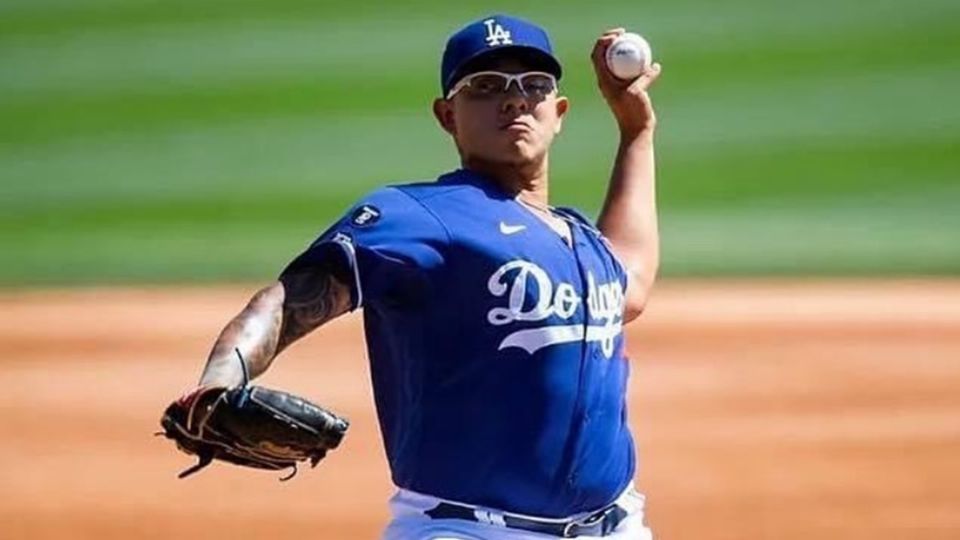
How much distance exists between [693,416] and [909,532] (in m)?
1.08

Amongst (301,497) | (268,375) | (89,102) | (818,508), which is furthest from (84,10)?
(818,508)

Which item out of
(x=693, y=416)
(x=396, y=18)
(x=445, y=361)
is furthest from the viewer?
(x=396, y=18)

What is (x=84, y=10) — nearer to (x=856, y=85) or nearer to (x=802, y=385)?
(x=856, y=85)

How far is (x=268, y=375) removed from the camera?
23.7 feet

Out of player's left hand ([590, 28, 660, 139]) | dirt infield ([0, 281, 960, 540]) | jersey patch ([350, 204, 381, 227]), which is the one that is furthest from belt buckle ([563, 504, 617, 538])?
dirt infield ([0, 281, 960, 540])

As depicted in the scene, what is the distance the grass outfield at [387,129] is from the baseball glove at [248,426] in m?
5.77

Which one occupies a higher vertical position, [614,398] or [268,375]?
[268,375]

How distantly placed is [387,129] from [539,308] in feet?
20.1

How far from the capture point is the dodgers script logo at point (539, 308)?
3275 mm

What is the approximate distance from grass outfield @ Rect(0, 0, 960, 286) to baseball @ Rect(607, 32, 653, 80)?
4.79m

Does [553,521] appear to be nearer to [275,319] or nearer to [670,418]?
[275,319]

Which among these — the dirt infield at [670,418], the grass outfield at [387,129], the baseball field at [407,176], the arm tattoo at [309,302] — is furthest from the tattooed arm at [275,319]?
the grass outfield at [387,129]

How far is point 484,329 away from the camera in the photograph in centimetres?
326

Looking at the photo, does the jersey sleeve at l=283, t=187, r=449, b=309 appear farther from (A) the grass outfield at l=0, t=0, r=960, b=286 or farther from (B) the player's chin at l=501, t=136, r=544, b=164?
(A) the grass outfield at l=0, t=0, r=960, b=286
